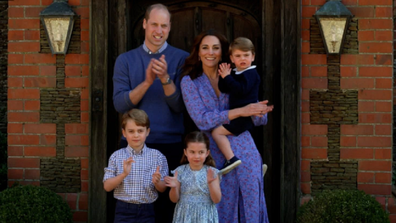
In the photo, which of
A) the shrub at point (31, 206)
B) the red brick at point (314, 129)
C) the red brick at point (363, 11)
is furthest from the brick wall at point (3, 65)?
the red brick at point (363, 11)

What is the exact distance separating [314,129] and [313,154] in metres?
0.22

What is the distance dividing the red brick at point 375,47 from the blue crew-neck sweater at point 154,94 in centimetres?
163

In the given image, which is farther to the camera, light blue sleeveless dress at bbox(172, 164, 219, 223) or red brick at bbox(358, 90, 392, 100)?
red brick at bbox(358, 90, 392, 100)

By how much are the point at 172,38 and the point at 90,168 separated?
1.41m

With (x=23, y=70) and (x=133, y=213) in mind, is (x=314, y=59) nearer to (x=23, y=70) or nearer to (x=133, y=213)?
(x=133, y=213)

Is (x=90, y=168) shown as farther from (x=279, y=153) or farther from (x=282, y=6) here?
(x=282, y=6)

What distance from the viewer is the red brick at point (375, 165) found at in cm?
430

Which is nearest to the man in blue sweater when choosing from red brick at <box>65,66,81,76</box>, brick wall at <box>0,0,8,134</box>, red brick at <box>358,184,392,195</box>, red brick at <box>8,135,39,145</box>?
red brick at <box>65,66,81,76</box>

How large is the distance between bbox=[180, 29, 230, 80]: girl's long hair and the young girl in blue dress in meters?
0.55

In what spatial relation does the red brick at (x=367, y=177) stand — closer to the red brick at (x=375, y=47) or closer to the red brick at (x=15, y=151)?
the red brick at (x=375, y=47)

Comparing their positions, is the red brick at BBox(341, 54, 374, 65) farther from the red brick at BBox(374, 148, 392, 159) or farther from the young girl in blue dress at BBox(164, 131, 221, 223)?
the young girl in blue dress at BBox(164, 131, 221, 223)

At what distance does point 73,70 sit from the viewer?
4418 mm

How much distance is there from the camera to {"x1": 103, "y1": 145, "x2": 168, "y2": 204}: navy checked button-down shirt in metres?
3.29

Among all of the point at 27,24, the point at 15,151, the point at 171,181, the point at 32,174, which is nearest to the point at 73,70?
the point at 27,24
